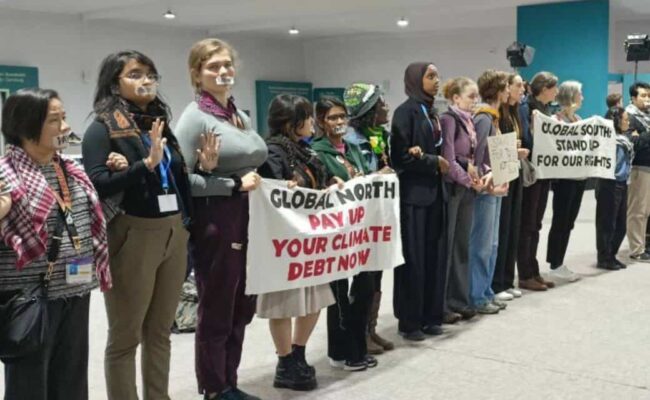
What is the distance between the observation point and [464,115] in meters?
4.55

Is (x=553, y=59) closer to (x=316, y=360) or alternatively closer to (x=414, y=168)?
(x=414, y=168)

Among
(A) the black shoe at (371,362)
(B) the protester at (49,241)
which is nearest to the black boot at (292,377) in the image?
(A) the black shoe at (371,362)

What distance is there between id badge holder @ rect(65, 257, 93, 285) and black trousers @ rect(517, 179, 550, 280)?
12.3 feet

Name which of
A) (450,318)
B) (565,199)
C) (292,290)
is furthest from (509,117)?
(292,290)

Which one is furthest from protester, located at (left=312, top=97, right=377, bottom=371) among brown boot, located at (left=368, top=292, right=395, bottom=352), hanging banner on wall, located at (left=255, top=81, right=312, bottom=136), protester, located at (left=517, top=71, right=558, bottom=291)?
hanging banner on wall, located at (left=255, top=81, right=312, bottom=136)

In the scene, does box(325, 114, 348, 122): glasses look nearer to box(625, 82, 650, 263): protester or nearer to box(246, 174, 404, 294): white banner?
box(246, 174, 404, 294): white banner

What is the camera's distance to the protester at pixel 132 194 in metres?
2.52

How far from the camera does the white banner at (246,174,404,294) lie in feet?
10.5

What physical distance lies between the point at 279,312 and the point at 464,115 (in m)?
1.92

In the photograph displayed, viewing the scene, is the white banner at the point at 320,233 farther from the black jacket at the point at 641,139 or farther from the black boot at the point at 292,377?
the black jacket at the point at 641,139

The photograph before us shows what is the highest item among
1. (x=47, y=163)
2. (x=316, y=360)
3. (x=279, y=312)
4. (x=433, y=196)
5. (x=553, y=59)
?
(x=553, y=59)

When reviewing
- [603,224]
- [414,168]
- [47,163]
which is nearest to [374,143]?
[414,168]

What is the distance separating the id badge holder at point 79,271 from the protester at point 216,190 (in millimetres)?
609

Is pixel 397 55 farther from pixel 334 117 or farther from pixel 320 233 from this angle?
pixel 320 233
